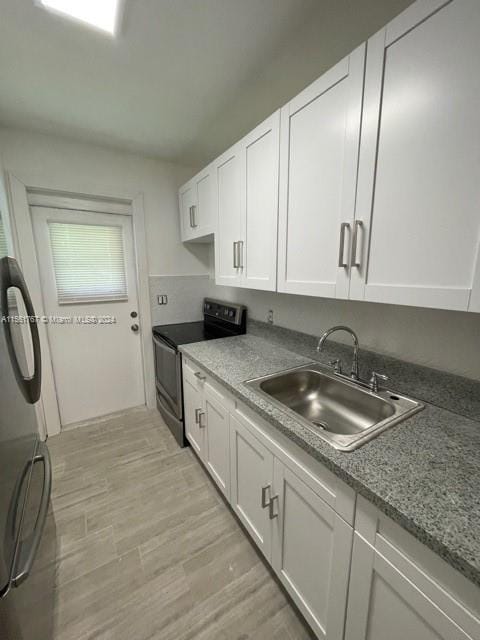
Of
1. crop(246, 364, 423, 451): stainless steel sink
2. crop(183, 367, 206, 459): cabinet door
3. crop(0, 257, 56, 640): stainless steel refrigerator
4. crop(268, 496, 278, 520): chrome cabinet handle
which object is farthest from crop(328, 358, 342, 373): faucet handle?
crop(0, 257, 56, 640): stainless steel refrigerator

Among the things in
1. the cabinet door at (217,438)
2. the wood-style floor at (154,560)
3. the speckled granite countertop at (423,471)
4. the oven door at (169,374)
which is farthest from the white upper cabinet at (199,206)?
the wood-style floor at (154,560)

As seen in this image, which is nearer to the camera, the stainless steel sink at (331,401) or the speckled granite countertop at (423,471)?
the speckled granite countertop at (423,471)

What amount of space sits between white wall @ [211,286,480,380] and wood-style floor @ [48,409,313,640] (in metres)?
1.23

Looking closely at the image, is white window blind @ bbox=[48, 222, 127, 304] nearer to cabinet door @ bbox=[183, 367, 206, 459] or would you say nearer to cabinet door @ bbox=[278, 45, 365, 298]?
cabinet door @ bbox=[183, 367, 206, 459]

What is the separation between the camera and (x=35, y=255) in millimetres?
2014

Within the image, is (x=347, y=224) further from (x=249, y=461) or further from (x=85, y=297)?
(x=85, y=297)

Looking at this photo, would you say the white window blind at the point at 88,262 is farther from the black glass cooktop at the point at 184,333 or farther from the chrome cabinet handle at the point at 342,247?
the chrome cabinet handle at the point at 342,247

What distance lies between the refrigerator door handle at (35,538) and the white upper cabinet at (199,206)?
1.64 meters

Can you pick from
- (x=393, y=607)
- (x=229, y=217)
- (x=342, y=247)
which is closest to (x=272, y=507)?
(x=393, y=607)

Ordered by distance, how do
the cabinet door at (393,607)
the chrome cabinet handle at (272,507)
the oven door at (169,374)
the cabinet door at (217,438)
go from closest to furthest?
the cabinet door at (393,607) < the chrome cabinet handle at (272,507) < the cabinet door at (217,438) < the oven door at (169,374)

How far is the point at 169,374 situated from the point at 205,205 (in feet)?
4.64

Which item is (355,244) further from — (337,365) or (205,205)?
(205,205)

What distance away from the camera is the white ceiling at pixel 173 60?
100cm

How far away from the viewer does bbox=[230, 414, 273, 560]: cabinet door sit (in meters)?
1.11
